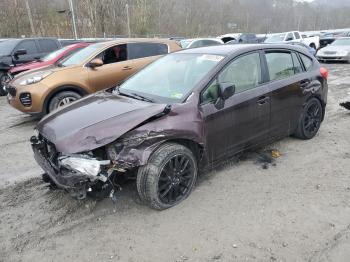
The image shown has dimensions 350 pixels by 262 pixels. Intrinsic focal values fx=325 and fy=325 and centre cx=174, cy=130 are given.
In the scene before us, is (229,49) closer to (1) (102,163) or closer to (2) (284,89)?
(2) (284,89)

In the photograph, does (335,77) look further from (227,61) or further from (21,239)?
(21,239)

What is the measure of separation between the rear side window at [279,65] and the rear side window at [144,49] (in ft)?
12.3

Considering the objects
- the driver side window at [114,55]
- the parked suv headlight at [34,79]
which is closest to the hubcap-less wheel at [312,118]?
the driver side window at [114,55]

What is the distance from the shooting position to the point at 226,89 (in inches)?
142

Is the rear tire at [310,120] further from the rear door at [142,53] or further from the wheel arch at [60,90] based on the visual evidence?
the wheel arch at [60,90]

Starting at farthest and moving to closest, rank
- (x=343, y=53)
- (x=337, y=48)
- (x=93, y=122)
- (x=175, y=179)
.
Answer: (x=337, y=48) < (x=343, y=53) < (x=175, y=179) < (x=93, y=122)

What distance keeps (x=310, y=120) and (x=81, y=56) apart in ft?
16.0

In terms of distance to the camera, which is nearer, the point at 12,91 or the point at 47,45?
the point at 12,91

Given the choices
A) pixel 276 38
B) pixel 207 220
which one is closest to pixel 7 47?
pixel 207 220

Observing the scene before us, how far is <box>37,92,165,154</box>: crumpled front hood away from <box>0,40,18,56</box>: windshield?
8.66 metres

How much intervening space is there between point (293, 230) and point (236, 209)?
0.62m

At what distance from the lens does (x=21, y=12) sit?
28766 millimetres

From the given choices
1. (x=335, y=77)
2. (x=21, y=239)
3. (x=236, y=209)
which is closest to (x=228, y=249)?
(x=236, y=209)

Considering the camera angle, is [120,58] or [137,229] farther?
[120,58]
